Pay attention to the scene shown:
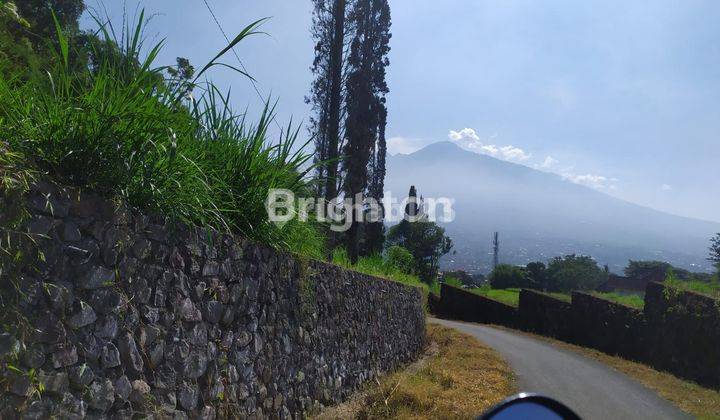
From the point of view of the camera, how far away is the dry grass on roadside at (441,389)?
736 centimetres

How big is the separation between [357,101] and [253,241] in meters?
13.8

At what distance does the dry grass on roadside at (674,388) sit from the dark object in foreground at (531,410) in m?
8.21

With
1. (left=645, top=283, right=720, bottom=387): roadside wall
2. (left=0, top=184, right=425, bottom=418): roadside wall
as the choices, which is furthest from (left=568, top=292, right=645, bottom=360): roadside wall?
(left=0, top=184, right=425, bottom=418): roadside wall

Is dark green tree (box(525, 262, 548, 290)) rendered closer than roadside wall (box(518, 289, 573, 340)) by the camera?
No

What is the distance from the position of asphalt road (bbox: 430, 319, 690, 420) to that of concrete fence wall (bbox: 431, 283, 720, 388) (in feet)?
5.93

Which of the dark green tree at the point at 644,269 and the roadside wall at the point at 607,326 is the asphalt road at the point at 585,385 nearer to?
the roadside wall at the point at 607,326

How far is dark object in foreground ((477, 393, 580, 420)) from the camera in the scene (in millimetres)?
2229

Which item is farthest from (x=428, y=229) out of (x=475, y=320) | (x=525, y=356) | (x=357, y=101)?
(x=525, y=356)

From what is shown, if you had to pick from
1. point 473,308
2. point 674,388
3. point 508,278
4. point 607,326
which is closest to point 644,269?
point 508,278

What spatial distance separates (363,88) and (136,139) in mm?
15217

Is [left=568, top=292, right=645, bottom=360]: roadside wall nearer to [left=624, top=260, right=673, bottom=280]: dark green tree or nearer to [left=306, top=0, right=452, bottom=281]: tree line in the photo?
[left=306, top=0, right=452, bottom=281]: tree line

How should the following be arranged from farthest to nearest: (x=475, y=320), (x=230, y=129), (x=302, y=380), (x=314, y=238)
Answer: (x=475, y=320)
(x=314, y=238)
(x=302, y=380)
(x=230, y=129)

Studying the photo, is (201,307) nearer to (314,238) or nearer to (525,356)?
(314,238)

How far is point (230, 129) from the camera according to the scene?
20.0 feet
